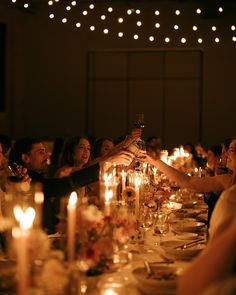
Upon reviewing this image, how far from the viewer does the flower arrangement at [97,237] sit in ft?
6.56

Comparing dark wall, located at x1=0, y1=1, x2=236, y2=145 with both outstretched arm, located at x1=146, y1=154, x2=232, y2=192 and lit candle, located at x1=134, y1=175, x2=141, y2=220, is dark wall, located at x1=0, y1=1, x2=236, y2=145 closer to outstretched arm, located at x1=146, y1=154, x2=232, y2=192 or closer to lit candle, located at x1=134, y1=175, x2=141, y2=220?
outstretched arm, located at x1=146, y1=154, x2=232, y2=192

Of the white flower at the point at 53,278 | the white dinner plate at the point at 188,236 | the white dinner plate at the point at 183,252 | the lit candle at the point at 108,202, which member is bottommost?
the white dinner plate at the point at 188,236

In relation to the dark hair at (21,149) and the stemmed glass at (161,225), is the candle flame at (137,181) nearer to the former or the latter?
the stemmed glass at (161,225)

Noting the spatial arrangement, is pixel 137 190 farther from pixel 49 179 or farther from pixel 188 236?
pixel 49 179

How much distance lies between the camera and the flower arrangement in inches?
78.7

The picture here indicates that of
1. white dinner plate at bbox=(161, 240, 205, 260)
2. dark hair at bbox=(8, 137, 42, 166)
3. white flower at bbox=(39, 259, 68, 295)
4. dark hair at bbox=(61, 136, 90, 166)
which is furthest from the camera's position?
dark hair at bbox=(61, 136, 90, 166)

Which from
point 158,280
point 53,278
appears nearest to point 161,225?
point 158,280

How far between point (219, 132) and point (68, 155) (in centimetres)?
812

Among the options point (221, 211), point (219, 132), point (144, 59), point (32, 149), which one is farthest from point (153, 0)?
point (221, 211)

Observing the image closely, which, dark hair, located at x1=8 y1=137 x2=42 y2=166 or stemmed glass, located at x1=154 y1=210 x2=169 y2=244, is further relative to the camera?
dark hair, located at x1=8 y1=137 x2=42 y2=166

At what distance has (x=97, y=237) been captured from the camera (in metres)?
2.07

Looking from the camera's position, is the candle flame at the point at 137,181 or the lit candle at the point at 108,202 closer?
the lit candle at the point at 108,202

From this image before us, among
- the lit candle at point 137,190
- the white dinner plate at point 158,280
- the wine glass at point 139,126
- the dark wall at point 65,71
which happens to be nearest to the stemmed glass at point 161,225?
the lit candle at point 137,190

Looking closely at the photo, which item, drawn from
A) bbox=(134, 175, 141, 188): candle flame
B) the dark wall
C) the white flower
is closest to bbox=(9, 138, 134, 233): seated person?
bbox=(134, 175, 141, 188): candle flame
